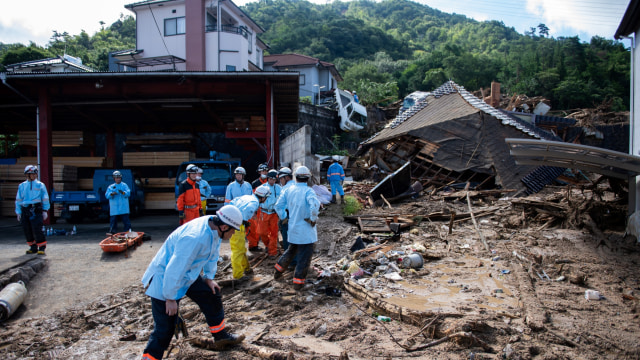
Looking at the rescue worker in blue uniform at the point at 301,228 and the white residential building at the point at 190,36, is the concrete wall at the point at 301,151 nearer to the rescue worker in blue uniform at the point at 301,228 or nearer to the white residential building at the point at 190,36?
the rescue worker in blue uniform at the point at 301,228

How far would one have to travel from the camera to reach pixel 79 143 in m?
16.8

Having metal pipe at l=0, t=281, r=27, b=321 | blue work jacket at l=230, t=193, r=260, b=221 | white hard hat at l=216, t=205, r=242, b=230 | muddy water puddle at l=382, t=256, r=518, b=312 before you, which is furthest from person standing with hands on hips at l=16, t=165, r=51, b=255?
muddy water puddle at l=382, t=256, r=518, b=312

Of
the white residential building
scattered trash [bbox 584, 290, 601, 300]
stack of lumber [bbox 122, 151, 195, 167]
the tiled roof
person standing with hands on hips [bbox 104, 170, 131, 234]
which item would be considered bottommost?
scattered trash [bbox 584, 290, 601, 300]

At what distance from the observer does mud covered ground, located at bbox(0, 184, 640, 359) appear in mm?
3881

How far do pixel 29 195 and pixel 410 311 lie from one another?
7.71 m

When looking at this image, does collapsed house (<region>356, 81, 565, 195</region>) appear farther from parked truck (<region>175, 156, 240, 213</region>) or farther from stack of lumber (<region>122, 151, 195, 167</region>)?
stack of lumber (<region>122, 151, 195, 167</region>)

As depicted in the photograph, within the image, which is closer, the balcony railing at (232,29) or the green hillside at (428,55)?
the balcony railing at (232,29)

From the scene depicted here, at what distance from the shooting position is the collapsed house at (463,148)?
47.9ft

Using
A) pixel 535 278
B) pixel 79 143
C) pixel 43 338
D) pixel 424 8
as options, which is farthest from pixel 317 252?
pixel 424 8

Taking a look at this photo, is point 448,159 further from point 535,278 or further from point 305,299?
point 305,299

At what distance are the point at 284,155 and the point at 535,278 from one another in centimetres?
1285

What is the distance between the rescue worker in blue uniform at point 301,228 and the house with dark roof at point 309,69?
33810mm

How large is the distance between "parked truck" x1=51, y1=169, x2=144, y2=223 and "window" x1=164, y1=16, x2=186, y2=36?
18.3 m

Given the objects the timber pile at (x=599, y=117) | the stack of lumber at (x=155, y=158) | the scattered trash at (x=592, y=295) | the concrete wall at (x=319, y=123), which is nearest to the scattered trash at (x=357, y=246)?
the scattered trash at (x=592, y=295)
